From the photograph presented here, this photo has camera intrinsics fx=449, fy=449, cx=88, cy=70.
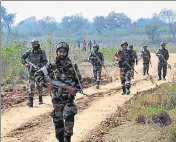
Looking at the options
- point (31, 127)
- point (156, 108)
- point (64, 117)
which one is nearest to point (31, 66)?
point (31, 127)

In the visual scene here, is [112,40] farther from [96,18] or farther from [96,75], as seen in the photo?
[96,75]

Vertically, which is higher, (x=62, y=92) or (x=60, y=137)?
(x=62, y=92)

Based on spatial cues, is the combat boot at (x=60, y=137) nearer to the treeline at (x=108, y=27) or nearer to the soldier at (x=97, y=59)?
the soldier at (x=97, y=59)

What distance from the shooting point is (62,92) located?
767 cm

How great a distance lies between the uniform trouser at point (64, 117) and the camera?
299 inches

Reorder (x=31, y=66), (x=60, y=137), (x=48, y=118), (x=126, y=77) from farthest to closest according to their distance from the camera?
(x=126, y=77) < (x=31, y=66) < (x=48, y=118) < (x=60, y=137)

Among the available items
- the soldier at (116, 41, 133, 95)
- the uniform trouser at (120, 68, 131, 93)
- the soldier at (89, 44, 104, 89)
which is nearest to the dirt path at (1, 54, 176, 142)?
the uniform trouser at (120, 68, 131, 93)

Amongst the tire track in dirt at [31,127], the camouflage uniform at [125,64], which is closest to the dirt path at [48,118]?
the tire track in dirt at [31,127]

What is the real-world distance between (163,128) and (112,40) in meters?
59.0

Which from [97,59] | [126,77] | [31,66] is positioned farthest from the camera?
[97,59]

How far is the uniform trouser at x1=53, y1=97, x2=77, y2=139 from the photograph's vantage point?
759 centimetres

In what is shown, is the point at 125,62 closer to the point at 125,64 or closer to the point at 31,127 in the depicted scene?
the point at 125,64

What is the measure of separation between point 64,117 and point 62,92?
0.43 m

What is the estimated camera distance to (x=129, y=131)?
29.9 ft
